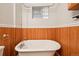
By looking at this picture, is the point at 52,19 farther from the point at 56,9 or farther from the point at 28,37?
the point at 28,37

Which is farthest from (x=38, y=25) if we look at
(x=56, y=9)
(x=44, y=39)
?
(x=56, y=9)

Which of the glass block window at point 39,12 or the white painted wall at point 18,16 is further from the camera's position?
the glass block window at point 39,12

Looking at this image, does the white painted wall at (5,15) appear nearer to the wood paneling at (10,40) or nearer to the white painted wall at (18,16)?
the wood paneling at (10,40)

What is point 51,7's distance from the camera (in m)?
2.84

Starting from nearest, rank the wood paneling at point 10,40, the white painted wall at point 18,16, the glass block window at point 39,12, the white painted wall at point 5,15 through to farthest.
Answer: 1. the wood paneling at point 10,40
2. the white painted wall at point 5,15
3. the white painted wall at point 18,16
4. the glass block window at point 39,12

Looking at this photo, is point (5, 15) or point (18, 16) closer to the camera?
point (5, 15)

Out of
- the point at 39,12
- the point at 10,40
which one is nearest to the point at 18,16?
the point at 39,12

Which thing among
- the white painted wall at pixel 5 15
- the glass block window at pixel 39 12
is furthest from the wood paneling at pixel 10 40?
the glass block window at pixel 39 12

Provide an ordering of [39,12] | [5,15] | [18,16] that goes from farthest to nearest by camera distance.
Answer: [39,12] < [18,16] < [5,15]

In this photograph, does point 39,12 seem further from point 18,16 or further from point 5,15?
point 5,15

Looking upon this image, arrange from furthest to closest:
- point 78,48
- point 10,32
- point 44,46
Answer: point 44,46 < point 10,32 < point 78,48

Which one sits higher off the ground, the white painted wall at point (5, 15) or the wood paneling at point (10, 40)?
the white painted wall at point (5, 15)

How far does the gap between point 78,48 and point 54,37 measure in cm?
131

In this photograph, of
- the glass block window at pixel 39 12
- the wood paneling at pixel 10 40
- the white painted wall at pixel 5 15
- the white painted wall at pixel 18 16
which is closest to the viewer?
the wood paneling at pixel 10 40
